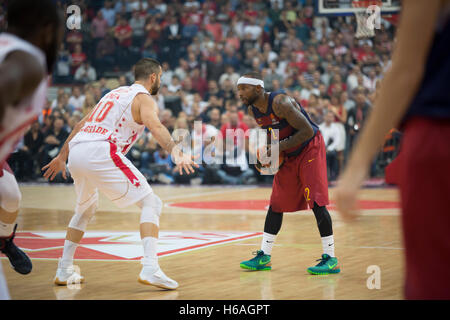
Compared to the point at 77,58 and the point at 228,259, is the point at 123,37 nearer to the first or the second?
the point at 77,58

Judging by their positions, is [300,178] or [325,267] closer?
[325,267]

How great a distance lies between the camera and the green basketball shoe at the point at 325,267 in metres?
5.60

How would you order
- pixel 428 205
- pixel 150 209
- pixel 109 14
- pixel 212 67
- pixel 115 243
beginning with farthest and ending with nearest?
pixel 109 14 < pixel 212 67 < pixel 115 243 < pixel 150 209 < pixel 428 205

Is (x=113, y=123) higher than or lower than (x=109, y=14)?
lower

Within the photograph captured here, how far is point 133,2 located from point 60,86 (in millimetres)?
3834

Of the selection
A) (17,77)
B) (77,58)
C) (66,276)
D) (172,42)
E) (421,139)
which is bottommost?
(66,276)

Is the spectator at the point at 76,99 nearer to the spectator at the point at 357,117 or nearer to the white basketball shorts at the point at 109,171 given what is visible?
the spectator at the point at 357,117

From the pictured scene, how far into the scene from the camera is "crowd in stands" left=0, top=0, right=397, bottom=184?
1512 centimetres

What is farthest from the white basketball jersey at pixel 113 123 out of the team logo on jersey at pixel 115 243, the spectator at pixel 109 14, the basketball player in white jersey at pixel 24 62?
the spectator at pixel 109 14

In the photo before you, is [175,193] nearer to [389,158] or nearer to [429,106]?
[389,158]

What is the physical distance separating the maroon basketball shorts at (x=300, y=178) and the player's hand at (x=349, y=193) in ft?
12.9

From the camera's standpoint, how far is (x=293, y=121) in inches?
225

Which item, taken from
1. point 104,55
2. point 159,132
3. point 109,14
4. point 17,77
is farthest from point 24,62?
point 109,14

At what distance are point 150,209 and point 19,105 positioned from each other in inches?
111
